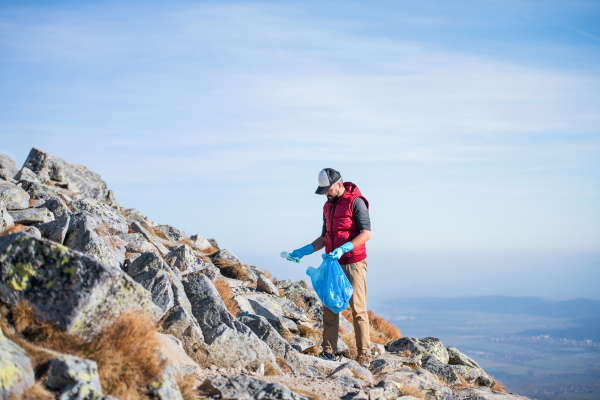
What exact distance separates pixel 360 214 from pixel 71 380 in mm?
5923

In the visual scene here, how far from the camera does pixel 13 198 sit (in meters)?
14.4

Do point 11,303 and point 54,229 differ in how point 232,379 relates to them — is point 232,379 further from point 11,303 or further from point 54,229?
point 54,229

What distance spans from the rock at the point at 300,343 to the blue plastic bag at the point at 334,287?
2.08 m

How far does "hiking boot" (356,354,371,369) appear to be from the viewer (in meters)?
10.0

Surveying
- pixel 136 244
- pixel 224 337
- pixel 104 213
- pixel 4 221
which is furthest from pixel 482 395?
pixel 104 213

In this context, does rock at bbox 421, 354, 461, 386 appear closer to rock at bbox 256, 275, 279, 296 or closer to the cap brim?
the cap brim

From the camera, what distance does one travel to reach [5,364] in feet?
16.1

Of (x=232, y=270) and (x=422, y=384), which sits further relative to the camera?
(x=232, y=270)

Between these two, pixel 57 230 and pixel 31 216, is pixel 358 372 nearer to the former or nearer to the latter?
pixel 57 230

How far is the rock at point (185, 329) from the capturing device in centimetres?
786

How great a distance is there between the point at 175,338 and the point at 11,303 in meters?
2.46

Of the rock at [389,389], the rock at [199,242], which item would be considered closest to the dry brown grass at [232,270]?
the rock at [199,242]

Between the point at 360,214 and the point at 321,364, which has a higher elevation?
the point at 360,214

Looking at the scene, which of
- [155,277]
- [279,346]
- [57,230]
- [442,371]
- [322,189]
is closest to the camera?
[155,277]
